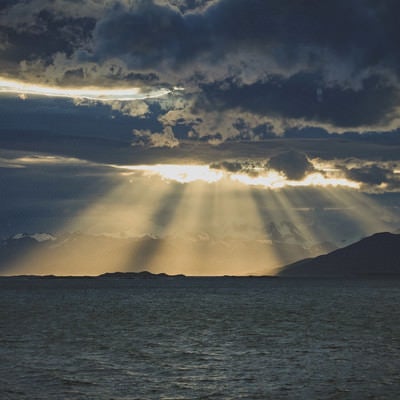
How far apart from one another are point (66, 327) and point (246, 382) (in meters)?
50.4

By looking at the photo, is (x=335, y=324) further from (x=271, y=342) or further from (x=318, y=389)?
(x=318, y=389)

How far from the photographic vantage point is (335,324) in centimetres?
9894

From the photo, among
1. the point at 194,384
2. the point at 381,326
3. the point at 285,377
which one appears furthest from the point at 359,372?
the point at 381,326

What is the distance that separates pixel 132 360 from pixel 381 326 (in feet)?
153

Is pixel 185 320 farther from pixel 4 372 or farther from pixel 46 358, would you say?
pixel 4 372

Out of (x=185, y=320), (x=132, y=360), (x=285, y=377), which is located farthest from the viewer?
(x=185, y=320)

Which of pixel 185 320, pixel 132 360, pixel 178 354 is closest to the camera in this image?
pixel 132 360

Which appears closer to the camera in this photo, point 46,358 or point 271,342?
point 46,358

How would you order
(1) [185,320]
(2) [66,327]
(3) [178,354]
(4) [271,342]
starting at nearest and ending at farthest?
1. (3) [178,354]
2. (4) [271,342]
3. (2) [66,327]
4. (1) [185,320]

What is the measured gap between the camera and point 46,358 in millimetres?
60250

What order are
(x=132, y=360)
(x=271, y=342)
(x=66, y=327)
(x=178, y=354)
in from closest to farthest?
(x=132, y=360) < (x=178, y=354) < (x=271, y=342) < (x=66, y=327)

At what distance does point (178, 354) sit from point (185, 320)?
43207 mm

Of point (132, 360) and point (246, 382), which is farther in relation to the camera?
point (132, 360)

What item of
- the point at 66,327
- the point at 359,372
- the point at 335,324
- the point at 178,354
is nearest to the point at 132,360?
the point at 178,354
